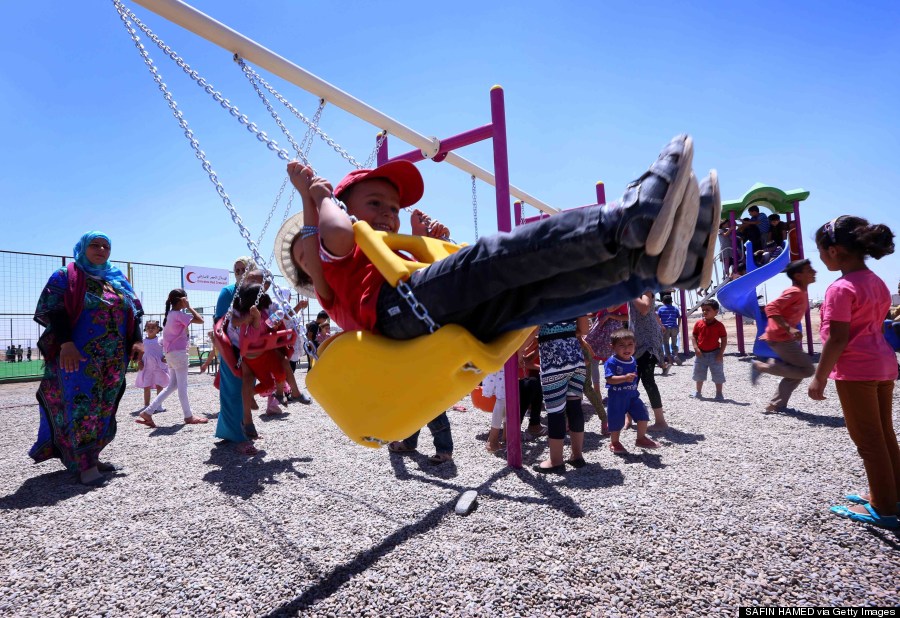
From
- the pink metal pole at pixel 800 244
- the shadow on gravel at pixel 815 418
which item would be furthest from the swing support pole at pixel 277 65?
the pink metal pole at pixel 800 244

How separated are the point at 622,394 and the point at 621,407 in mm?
Answer: 125

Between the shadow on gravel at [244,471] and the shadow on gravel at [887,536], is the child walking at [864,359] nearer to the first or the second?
the shadow on gravel at [887,536]

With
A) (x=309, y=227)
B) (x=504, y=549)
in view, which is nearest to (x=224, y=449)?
(x=504, y=549)

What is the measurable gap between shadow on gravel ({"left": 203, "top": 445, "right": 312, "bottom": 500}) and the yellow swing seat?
7.63ft

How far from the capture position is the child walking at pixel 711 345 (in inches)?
270

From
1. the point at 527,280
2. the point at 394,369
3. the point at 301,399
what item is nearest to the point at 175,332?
the point at 301,399

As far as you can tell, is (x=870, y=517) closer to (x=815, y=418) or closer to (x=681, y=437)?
(x=681, y=437)

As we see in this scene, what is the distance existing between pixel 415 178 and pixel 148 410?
19.9ft

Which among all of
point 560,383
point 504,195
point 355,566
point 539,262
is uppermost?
point 504,195

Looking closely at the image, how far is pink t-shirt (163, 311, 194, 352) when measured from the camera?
6.47 metres

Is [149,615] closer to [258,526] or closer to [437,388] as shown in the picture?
[258,526]

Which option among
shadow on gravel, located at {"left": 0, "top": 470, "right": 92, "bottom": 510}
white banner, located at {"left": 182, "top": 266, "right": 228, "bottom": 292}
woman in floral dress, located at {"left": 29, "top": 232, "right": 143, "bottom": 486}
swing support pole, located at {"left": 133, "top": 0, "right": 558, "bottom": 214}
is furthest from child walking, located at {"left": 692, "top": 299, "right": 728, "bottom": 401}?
white banner, located at {"left": 182, "top": 266, "right": 228, "bottom": 292}

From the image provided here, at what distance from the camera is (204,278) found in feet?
47.6

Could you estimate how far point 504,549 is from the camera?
2.61 meters
